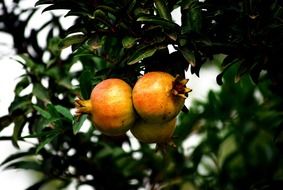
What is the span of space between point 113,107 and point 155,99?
0.34 ft

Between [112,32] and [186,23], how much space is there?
19cm

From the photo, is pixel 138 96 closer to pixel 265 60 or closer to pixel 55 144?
pixel 265 60

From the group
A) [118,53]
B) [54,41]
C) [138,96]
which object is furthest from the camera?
[54,41]

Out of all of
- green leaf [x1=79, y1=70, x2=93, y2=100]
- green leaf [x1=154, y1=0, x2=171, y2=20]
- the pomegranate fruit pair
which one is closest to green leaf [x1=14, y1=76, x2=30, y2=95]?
green leaf [x1=79, y1=70, x2=93, y2=100]

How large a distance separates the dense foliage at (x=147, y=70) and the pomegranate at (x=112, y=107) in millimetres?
76

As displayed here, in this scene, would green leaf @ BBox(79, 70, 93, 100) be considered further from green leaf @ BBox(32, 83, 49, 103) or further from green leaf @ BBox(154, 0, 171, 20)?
green leaf @ BBox(32, 83, 49, 103)

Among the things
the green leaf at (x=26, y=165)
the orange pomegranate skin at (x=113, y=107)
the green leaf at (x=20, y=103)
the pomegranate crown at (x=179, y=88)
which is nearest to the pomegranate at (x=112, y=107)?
the orange pomegranate skin at (x=113, y=107)

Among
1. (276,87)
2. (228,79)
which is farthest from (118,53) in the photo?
(228,79)

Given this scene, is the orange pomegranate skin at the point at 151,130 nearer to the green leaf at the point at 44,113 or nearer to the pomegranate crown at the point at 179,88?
the pomegranate crown at the point at 179,88

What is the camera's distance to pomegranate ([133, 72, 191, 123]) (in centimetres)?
116

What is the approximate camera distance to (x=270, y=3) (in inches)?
52.4

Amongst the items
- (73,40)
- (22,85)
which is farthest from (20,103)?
(73,40)

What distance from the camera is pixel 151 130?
1232mm

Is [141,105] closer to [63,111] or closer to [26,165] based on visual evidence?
[63,111]
